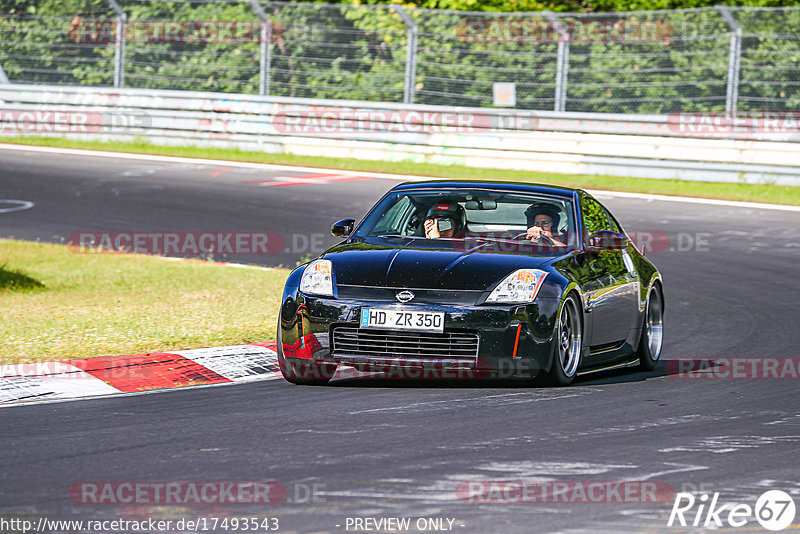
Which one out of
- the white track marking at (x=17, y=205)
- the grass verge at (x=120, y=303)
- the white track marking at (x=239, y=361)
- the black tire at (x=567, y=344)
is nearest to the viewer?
the black tire at (x=567, y=344)

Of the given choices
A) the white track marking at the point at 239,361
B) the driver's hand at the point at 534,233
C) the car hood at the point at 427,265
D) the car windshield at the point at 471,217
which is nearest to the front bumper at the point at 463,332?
the car hood at the point at 427,265

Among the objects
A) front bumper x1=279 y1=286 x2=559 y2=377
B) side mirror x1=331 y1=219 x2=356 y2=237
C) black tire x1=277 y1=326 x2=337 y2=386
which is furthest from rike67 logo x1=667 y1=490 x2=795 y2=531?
side mirror x1=331 y1=219 x2=356 y2=237

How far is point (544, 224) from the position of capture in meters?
9.55

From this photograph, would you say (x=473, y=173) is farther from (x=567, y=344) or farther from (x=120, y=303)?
(x=567, y=344)

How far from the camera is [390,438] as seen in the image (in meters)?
6.89

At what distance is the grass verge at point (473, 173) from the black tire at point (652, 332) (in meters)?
10.2

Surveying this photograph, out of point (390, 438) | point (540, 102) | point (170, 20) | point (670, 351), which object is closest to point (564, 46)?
point (540, 102)

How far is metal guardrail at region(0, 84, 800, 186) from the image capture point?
21188mm

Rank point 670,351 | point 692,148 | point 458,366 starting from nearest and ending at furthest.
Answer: point 458,366
point 670,351
point 692,148

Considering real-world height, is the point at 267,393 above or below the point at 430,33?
below

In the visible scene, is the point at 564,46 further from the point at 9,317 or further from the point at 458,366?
the point at 458,366

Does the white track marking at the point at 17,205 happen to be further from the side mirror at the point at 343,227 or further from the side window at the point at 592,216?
the side window at the point at 592,216

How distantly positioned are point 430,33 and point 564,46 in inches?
94.3

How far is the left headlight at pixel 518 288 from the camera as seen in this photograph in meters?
8.34
